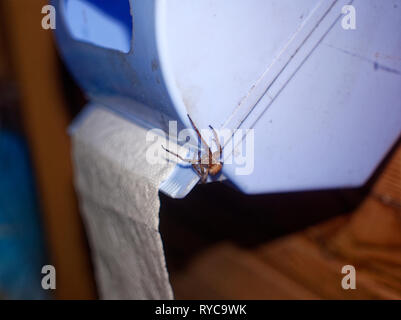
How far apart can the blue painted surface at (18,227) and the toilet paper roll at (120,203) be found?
646 millimetres

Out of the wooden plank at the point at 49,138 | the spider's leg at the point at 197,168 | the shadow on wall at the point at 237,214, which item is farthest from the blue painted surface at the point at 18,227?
the spider's leg at the point at 197,168

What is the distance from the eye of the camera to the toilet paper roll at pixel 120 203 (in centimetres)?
61

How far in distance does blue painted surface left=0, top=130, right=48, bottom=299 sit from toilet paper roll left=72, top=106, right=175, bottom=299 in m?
0.65

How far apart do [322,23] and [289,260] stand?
0.52m

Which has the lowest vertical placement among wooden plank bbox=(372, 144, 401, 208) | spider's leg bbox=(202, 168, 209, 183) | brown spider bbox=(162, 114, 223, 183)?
wooden plank bbox=(372, 144, 401, 208)

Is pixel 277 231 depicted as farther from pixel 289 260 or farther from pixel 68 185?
pixel 68 185

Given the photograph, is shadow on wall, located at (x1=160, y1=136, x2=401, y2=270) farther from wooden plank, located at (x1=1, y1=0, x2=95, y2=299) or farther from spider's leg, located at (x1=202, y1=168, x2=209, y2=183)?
wooden plank, located at (x1=1, y1=0, x2=95, y2=299)

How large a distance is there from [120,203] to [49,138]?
2.37ft

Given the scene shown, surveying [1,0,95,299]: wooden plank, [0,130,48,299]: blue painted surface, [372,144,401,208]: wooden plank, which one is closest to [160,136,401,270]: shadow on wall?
[372,144,401,208]: wooden plank

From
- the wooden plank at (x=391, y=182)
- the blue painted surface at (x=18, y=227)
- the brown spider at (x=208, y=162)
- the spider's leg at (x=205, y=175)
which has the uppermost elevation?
the brown spider at (x=208, y=162)

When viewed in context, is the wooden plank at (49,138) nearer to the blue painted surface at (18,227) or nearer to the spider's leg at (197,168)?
the blue painted surface at (18,227)

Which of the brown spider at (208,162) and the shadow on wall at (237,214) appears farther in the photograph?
the shadow on wall at (237,214)

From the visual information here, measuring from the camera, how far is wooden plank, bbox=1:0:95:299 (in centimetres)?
119
